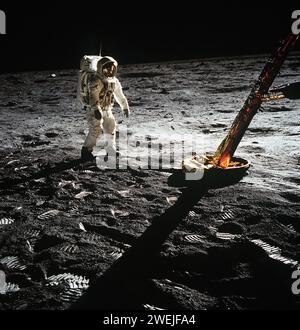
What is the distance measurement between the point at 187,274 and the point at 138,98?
5659 millimetres

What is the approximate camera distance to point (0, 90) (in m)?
8.70

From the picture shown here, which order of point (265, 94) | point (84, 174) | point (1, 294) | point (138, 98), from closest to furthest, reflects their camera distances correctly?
1. point (1, 294)
2. point (265, 94)
3. point (84, 174)
4. point (138, 98)

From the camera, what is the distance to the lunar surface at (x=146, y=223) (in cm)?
198

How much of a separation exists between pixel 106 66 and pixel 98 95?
34cm

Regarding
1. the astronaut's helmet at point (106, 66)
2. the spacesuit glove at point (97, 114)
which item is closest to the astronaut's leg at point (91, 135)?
the spacesuit glove at point (97, 114)

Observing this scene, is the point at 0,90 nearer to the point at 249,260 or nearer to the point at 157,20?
the point at 157,20

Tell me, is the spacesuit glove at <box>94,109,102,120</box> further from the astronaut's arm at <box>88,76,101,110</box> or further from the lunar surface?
the lunar surface

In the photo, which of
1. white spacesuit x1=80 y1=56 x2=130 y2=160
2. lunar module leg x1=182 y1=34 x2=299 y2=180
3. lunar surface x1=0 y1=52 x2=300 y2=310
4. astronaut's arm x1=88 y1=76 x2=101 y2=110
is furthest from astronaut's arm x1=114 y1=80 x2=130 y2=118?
lunar module leg x1=182 y1=34 x2=299 y2=180

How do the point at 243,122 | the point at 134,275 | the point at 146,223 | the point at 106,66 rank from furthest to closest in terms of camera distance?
the point at 106,66 → the point at 243,122 → the point at 146,223 → the point at 134,275

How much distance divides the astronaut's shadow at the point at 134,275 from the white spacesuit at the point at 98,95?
1.64 metres

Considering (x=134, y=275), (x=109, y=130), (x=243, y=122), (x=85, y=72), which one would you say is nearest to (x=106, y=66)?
(x=85, y=72)

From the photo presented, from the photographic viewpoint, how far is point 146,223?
2.68 meters

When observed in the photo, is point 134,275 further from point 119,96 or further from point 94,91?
point 119,96

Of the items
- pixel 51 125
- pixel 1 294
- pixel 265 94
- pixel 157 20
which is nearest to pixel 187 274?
pixel 1 294
